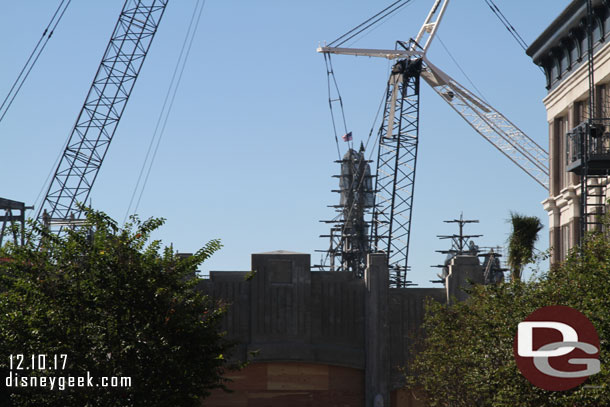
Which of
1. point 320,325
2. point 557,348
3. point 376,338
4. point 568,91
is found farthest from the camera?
point 320,325

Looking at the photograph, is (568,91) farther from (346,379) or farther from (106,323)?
(106,323)

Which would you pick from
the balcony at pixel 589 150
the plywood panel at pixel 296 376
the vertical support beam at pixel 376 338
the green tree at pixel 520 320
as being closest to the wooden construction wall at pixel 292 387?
the plywood panel at pixel 296 376

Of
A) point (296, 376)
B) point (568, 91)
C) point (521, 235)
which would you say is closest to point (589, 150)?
point (521, 235)

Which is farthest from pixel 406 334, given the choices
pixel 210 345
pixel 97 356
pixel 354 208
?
pixel 354 208

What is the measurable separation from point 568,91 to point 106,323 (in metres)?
27.9

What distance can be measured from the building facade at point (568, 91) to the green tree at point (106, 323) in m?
19.7

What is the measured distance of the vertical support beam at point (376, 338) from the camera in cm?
4684

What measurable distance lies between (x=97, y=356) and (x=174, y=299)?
101 inches

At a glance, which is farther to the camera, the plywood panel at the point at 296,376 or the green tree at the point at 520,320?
the plywood panel at the point at 296,376

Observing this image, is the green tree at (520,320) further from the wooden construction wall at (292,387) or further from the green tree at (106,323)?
the wooden construction wall at (292,387)

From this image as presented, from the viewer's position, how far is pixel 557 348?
2288cm

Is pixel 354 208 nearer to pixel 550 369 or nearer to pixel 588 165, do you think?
pixel 588 165

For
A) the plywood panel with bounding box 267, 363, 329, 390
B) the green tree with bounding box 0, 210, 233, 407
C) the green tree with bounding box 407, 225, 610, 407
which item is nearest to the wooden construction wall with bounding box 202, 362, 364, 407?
the plywood panel with bounding box 267, 363, 329, 390

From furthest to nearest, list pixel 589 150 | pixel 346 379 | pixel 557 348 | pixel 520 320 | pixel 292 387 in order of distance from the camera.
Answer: pixel 346 379 → pixel 292 387 → pixel 589 150 → pixel 520 320 → pixel 557 348
